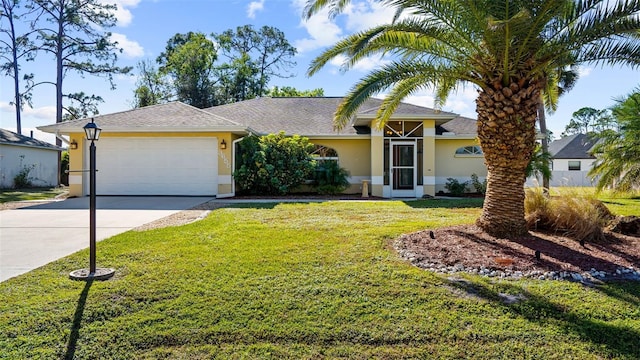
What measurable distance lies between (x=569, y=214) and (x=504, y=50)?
11.4 ft

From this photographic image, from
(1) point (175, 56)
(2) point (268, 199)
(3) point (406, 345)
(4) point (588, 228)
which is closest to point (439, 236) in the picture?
(4) point (588, 228)

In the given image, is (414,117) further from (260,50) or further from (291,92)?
(260,50)

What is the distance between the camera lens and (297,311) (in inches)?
155

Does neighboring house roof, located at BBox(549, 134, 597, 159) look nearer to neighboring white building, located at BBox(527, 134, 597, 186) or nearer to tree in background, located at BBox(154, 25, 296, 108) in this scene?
neighboring white building, located at BBox(527, 134, 597, 186)

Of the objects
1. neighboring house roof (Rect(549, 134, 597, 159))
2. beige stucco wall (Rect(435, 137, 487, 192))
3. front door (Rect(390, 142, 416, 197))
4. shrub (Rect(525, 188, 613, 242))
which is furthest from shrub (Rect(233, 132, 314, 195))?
neighboring house roof (Rect(549, 134, 597, 159))

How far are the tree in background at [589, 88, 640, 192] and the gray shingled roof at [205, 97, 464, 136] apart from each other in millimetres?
5700

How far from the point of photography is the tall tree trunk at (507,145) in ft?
21.9

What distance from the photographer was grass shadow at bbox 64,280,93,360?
3174mm

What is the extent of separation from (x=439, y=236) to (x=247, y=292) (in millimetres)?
4079

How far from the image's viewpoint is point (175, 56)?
34.5 metres

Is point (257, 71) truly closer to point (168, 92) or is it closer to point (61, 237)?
point (168, 92)

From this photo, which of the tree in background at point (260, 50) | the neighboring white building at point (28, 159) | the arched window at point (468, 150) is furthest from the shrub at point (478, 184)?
the neighboring white building at point (28, 159)

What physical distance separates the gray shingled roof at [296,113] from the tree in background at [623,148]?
224 inches

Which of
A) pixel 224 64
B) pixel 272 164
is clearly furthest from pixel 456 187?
pixel 224 64
